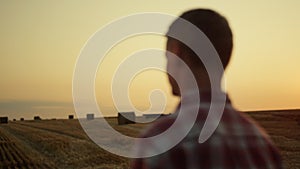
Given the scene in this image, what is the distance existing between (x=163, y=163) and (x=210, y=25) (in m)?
0.66

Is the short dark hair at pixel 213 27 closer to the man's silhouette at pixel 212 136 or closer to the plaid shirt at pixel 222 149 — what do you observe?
the man's silhouette at pixel 212 136

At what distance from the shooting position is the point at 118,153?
23109 mm

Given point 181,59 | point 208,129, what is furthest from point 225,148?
point 181,59

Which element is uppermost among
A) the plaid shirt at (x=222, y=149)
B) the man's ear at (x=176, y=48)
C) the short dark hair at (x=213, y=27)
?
the short dark hair at (x=213, y=27)

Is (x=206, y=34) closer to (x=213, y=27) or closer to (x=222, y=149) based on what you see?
(x=213, y=27)

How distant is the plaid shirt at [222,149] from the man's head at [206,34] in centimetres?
21

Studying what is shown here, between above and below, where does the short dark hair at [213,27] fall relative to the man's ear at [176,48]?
above

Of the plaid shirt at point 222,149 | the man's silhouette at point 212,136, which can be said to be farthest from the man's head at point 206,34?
the plaid shirt at point 222,149

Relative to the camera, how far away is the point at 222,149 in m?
2.21

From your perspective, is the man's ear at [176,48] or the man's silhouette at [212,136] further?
the man's ear at [176,48]

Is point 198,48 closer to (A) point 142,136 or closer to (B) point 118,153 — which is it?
(A) point 142,136

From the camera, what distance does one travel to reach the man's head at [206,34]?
7.59 feet

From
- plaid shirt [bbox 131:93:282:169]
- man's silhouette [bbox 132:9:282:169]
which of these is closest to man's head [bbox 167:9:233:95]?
man's silhouette [bbox 132:9:282:169]

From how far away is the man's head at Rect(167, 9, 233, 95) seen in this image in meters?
2.31
